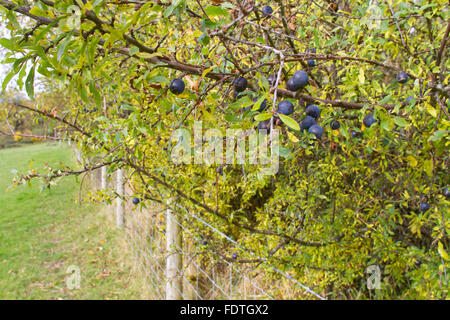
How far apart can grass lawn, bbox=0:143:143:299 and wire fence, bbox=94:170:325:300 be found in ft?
1.24

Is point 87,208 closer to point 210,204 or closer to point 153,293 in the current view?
point 153,293

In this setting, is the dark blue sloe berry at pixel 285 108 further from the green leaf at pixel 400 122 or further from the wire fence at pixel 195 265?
the wire fence at pixel 195 265

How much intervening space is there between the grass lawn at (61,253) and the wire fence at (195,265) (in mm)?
377

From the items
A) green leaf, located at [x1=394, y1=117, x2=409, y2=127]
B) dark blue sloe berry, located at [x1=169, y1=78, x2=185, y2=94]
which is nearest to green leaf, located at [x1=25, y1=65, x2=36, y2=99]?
dark blue sloe berry, located at [x1=169, y1=78, x2=185, y2=94]

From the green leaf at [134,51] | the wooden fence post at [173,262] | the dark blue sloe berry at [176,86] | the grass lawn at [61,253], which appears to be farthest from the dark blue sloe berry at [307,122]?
the grass lawn at [61,253]

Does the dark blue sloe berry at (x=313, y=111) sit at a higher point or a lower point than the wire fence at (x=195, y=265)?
higher

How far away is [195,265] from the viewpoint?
3.17 meters

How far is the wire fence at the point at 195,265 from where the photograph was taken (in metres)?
2.17

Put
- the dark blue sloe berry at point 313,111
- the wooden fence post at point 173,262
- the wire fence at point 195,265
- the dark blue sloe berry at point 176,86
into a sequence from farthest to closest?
the wooden fence post at point 173,262 < the wire fence at point 195,265 < the dark blue sloe berry at point 313,111 < the dark blue sloe berry at point 176,86

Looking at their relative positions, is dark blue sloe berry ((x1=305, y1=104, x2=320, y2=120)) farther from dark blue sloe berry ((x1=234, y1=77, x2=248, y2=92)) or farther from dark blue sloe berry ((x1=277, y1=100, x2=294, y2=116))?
dark blue sloe berry ((x1=234, y1=77, x2=248, y2=92))

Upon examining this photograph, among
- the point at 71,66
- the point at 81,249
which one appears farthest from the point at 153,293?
the point at 71,66

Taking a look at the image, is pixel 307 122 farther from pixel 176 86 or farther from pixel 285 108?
pixel 176 86

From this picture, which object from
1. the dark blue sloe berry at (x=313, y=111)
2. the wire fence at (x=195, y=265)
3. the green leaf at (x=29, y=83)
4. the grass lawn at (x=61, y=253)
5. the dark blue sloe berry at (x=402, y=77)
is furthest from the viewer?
the grass lawn at (x=61, y=253)

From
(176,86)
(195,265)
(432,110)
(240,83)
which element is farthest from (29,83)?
(195,265)
